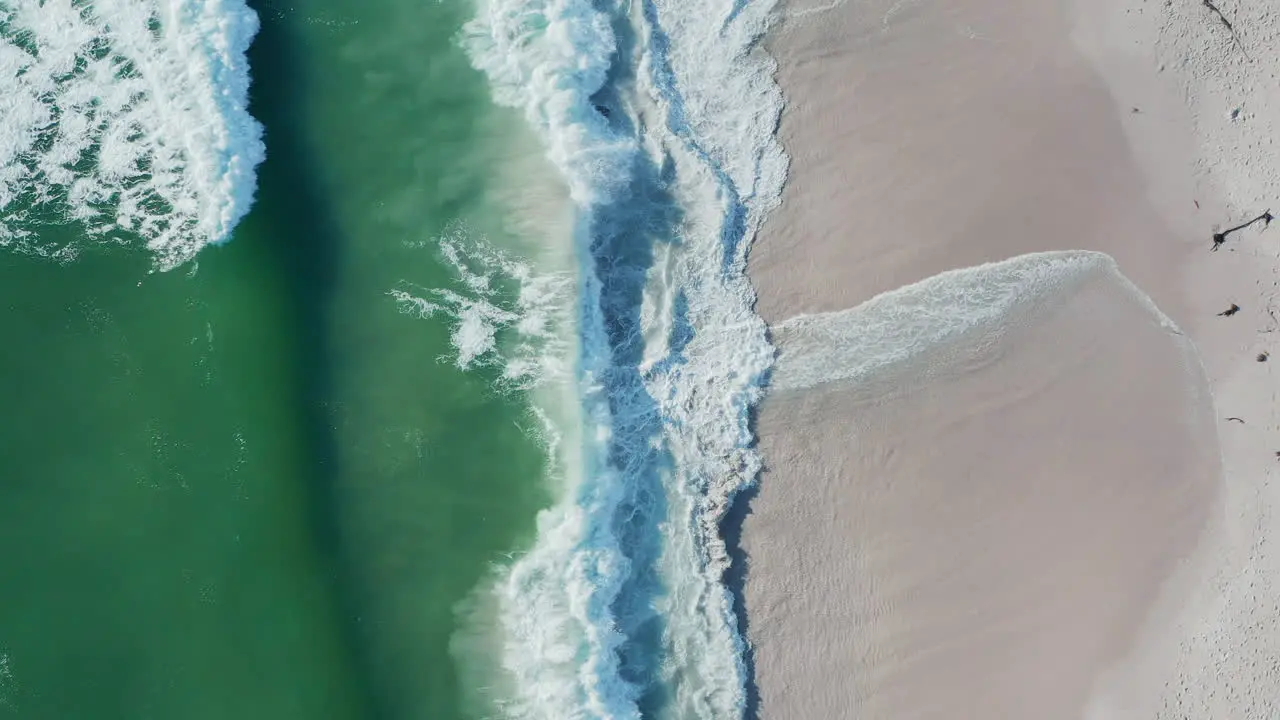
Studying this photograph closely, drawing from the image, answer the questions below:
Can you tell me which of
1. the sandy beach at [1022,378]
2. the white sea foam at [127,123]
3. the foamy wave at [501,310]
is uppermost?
the white sea foam at [127,123]

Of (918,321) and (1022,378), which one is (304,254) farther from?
(1022,378)

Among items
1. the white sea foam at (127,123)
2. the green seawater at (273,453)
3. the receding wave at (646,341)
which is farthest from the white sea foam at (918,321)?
the white sea foam at (127,123)

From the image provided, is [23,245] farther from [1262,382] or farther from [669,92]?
[1262,382]

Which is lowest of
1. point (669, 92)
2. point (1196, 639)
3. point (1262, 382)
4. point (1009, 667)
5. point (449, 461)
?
point (1196, 639)

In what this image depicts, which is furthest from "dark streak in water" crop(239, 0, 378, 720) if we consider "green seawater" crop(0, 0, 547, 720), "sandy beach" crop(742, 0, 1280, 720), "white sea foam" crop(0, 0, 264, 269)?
"sandy beach" crop(742, 0, 1280, 720)

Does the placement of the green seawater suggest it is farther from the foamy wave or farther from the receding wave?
the receding wave

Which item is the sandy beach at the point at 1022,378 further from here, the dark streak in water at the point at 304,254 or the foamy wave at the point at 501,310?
the dark streak in water at the point at 304,254

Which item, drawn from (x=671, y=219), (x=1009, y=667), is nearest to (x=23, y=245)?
(x=671, y=219)

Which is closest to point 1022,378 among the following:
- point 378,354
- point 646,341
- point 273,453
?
point 646,341
